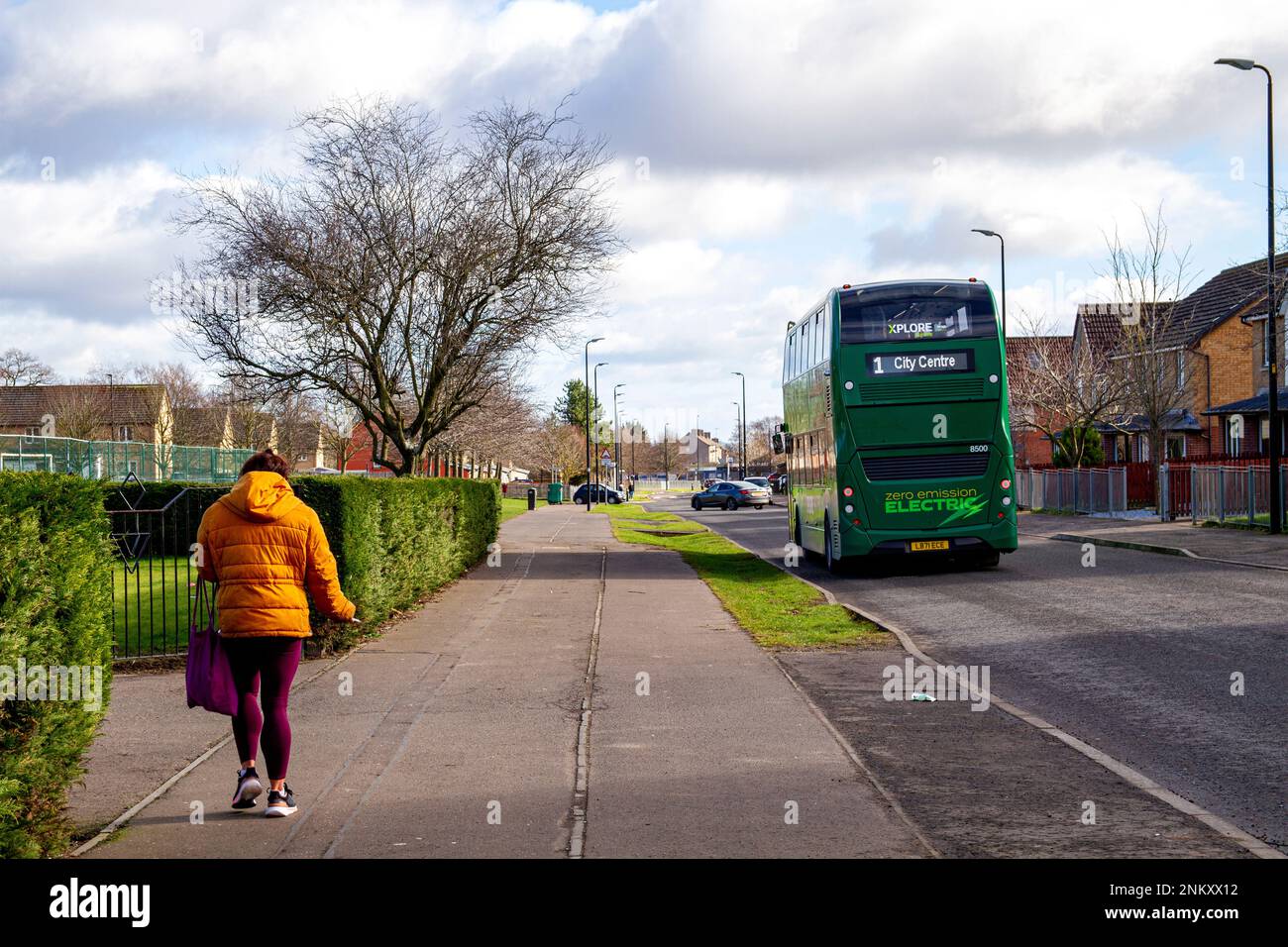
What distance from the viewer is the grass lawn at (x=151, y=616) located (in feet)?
39.0

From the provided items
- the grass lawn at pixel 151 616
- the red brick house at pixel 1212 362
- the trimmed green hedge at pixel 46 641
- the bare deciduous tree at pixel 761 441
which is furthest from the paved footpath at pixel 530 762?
the bare deciduous tree at pixel 761 441

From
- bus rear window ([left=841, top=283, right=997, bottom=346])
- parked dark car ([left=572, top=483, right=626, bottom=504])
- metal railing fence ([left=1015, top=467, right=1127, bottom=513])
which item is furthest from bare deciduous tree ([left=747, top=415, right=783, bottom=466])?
bus rear window ([left=841, top=283, right=997, bottom=346])

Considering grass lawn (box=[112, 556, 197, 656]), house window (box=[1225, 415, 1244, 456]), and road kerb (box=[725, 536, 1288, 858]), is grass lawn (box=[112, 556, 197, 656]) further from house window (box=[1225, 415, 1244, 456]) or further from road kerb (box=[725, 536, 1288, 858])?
house window (box=[1225, 415, 1244, 456])

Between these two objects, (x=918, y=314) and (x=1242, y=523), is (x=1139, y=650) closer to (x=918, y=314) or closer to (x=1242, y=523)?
(x=918, y=314)

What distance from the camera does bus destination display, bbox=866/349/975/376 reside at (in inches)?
757

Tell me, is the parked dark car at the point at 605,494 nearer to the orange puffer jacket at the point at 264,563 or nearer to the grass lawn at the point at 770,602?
the grass lawn at the point at 770,602

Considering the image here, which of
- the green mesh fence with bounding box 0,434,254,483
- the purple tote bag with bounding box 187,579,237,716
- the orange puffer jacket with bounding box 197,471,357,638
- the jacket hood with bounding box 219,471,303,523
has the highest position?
the green mesh fence with bounding box 0,434,254,483

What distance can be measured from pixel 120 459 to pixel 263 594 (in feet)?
115

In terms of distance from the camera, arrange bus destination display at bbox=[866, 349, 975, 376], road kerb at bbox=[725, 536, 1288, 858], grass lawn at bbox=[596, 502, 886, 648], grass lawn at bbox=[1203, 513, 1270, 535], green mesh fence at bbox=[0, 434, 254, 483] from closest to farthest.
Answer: road kerb at bbox=[725, 536, 1288, 858]
grass lawn at bbox=[596, 502, 886, 648]
bus destination display at bbox=[866, 349, 975, 376]
grass lawn at bbox=[1203, 513, 1270, 535]
green mesh fence at bbox=[0, 434, 254, 483]

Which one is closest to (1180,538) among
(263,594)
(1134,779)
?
(1134,779)

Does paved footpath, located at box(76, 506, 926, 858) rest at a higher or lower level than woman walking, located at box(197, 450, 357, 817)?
lower

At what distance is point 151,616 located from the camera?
11805 mm

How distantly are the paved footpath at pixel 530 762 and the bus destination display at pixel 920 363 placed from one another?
740 centimetres

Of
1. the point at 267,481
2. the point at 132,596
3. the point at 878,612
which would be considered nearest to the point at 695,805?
the point at 267,481
